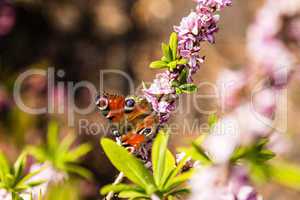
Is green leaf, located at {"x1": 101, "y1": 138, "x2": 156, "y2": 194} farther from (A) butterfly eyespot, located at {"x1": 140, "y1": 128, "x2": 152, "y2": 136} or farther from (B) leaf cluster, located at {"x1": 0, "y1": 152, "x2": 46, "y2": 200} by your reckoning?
(B) leaf cluster, located at {"x1": 0, "y1": 152, "x2": 46, "y2": 200}

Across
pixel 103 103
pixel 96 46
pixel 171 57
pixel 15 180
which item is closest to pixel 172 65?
pixel 171 57

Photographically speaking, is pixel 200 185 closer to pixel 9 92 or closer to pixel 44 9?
pixel 9 92

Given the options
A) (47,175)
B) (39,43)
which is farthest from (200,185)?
(39,43)

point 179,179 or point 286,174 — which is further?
point 179,179

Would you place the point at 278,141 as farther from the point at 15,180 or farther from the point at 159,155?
the point at 15,180

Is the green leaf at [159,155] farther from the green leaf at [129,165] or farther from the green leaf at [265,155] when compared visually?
the green leaf at [265,155]

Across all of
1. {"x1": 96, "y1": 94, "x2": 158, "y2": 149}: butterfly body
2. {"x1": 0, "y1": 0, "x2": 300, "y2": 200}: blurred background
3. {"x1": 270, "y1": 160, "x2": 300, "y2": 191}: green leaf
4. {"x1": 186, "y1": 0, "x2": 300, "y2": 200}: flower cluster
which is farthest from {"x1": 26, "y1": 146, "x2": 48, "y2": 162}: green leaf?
{"x1": 0, "y1": 0, "x2": 300, "y2": 200}: blurred background

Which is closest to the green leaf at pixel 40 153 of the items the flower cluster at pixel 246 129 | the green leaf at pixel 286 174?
the flower cluster at pixel 246 129

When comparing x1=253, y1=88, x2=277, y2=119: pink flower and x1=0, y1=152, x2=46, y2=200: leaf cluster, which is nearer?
x1=253, y1=88, x2=277, y2=119: pink flower
